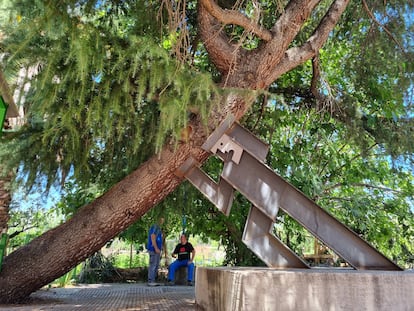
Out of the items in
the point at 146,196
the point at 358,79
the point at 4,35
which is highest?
the point at 358,79

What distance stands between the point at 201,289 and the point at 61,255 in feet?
7.05

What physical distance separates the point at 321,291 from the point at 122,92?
2943mm

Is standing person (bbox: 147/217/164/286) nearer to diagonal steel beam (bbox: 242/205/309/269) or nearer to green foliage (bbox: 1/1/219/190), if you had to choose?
green foliage (bbox: 1/1/219/190)

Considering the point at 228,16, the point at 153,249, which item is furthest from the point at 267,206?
the point at 153,249

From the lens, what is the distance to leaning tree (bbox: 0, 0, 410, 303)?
4.21 m

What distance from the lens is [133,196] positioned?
5832 mm

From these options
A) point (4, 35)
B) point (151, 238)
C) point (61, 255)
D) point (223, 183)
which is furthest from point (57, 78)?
point (151, 238)

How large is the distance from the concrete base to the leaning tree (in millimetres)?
1862

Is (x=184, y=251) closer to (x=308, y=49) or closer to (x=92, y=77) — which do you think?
(x=308, y=49)

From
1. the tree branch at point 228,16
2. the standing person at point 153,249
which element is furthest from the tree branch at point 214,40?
the standing person at point 153,249

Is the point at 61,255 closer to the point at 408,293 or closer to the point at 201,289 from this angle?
the point at 201,289

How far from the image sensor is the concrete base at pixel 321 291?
3.78 metres

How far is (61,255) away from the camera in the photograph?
5961 millimetres

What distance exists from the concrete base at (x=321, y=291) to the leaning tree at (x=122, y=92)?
1.86 m
